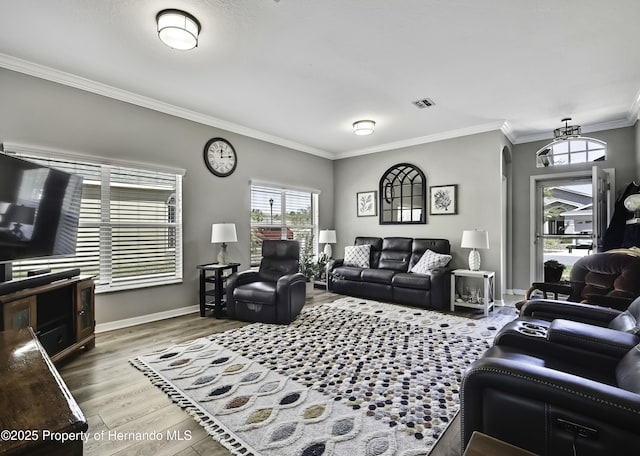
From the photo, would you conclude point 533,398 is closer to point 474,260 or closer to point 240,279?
point 240,279

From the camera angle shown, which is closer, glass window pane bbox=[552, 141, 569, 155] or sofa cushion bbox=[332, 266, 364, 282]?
glass window pane bbox=[552, 141, 569, 155]

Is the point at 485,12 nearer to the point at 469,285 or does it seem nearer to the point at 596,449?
the point at 596,449

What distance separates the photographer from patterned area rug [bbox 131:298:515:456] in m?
1.75

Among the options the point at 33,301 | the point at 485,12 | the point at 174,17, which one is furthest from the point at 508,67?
the point at 33,301

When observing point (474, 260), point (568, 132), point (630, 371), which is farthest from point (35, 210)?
point (568, 132)

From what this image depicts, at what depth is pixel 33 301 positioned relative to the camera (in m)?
2.45

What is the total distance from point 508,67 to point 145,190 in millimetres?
4268

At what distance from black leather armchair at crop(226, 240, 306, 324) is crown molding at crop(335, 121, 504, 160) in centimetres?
308

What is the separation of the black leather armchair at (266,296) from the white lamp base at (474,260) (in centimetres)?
253

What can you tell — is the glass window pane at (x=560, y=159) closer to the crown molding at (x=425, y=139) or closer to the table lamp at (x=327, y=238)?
the crown molding at (x=425, y=139)

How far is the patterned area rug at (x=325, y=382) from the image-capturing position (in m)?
1.75

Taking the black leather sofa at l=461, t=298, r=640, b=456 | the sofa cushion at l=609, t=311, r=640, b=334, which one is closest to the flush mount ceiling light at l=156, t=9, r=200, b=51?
the black leather sofa at l=461, t=298, r=640, b=456

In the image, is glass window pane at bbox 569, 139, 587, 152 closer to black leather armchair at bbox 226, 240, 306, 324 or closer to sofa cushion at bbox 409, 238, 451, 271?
sofa cushion at bbox 409, 238, 451, 271

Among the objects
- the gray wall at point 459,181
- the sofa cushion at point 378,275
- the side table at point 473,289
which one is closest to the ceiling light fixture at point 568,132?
the gray wall at point 459,181
